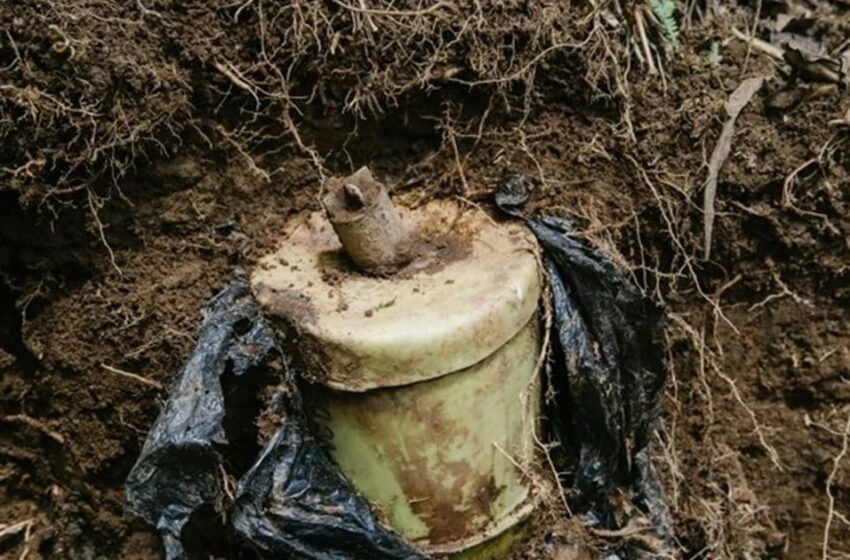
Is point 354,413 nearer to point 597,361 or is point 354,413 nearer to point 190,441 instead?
point 190,441

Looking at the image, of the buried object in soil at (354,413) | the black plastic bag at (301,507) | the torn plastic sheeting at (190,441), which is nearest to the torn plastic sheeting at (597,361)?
the buried object in soil at (354,413)

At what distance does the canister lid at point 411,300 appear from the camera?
154cm

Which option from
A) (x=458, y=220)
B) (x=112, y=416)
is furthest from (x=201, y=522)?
(x=458, y=220)

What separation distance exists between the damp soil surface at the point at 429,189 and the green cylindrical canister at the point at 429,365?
10 cm

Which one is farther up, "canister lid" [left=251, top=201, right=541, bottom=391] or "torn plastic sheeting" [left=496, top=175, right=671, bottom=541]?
"canister lid" [left=251, top=201, right=541, bottom=391]

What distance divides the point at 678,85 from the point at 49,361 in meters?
1.25

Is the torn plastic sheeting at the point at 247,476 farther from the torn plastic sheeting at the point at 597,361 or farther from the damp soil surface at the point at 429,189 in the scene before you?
the torn plastic sheeting at the point at 597,361

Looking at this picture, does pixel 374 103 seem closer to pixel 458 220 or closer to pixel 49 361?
pixel 458 220

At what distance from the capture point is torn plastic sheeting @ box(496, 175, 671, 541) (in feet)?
5.76

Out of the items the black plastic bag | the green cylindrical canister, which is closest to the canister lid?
the green cylindrical canister

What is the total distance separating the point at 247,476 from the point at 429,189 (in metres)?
0.60

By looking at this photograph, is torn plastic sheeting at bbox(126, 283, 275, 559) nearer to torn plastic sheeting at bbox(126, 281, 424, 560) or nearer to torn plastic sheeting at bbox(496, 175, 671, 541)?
torn plastic sheeting at bbox(126, 281, 424, 560)

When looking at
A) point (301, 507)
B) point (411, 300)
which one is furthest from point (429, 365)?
point (301, 507)

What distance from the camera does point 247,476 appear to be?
64.3 inches
